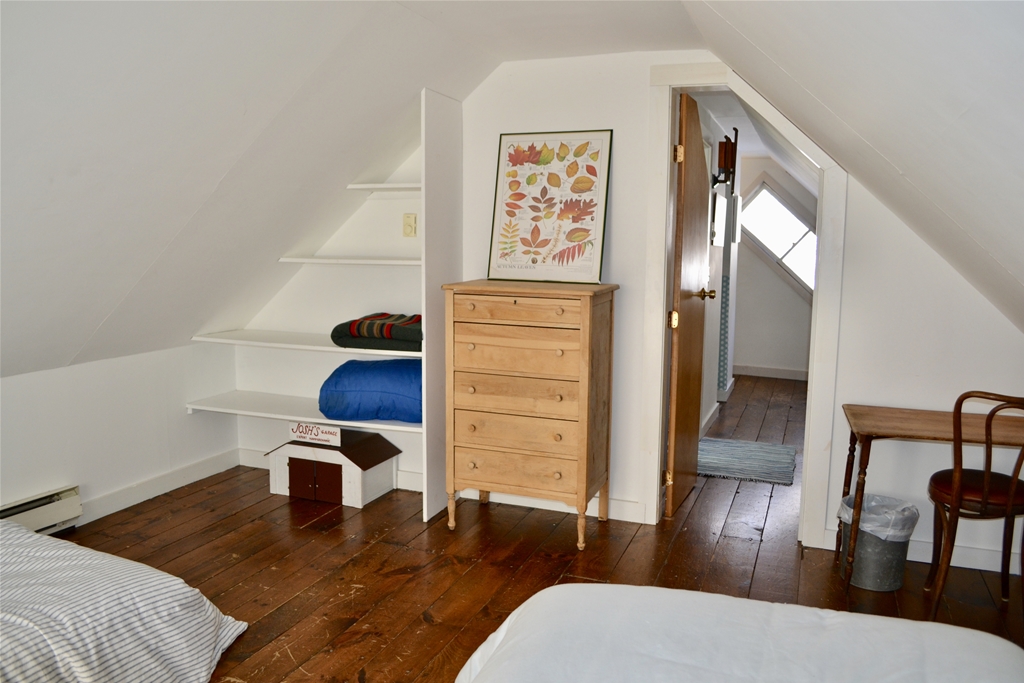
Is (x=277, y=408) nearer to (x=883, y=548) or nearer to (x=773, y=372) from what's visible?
(x=883, y=548)

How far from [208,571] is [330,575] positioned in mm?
462

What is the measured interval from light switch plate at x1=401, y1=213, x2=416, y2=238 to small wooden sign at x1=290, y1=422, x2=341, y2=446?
986 millimetres

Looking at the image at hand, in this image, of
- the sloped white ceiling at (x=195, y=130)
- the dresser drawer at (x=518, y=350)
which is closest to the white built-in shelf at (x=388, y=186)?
the sloped white ceiling at (x=195, y=130)

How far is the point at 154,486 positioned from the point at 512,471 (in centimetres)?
175

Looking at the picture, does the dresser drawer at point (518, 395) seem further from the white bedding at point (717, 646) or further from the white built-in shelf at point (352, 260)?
the white bedding at point (717, 646)

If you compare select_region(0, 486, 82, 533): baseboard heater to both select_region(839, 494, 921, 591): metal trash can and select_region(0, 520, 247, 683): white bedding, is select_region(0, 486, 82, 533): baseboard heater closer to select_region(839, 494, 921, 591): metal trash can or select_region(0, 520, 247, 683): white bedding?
select_region(0, 520, 247, 683): white bedding

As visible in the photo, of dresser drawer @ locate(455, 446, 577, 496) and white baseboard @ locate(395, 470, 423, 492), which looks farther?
white baseboard @ locate(395, 470, 423, 492)

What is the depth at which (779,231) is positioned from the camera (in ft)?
23.6

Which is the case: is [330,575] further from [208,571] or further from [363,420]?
[363,420]

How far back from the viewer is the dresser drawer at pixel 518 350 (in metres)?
3.15

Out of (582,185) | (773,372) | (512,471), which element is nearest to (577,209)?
(582,185)

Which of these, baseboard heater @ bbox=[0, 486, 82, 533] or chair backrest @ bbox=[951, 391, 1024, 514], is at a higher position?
chair backrest @ bbox=[951, 391, 1024, 514]

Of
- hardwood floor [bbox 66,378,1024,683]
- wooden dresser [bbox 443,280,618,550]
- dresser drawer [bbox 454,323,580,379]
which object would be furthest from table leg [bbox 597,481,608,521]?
dresser drawer [bbox 454,323,580,379]

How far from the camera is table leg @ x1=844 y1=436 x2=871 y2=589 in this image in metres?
2.71
